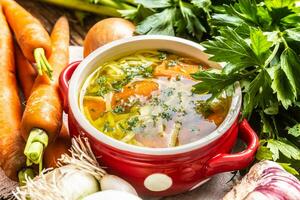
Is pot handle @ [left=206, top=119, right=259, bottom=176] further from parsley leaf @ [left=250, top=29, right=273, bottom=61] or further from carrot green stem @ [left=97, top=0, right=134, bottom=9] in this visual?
carrot green stem @ [left=97, top=0, right=134, bottom=9]

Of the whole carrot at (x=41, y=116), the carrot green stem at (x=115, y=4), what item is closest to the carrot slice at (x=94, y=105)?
the whole carrot at (x=41, y=116)

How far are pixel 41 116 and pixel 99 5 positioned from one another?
745mm

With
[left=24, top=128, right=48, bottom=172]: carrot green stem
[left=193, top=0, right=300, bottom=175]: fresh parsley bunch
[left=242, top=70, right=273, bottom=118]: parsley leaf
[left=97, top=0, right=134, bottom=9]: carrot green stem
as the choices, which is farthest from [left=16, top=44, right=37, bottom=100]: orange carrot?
[left=242, top=70, right=273, bottom=118]: parsley leaf

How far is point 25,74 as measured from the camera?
2.17m

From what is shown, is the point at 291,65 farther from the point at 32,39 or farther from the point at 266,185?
the point at 32,39

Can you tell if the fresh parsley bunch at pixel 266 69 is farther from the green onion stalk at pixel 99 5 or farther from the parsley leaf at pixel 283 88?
the green onion stalk at pixel 99 5

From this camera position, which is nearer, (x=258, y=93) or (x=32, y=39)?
(x=258, y=93)

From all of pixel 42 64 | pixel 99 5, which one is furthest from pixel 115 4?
pixel 42 64

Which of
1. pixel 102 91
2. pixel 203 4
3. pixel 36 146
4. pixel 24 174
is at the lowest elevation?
pixel 24 174

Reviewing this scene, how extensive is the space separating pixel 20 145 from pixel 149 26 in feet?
2.09

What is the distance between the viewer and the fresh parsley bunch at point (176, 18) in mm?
2201

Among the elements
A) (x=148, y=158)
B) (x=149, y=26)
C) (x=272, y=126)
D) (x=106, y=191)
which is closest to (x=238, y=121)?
(x=272, y=126)

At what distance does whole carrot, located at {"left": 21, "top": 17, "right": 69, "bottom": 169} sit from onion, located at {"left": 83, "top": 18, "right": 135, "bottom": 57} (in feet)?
0.44

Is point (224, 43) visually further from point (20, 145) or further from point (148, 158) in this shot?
point (20, 145)
